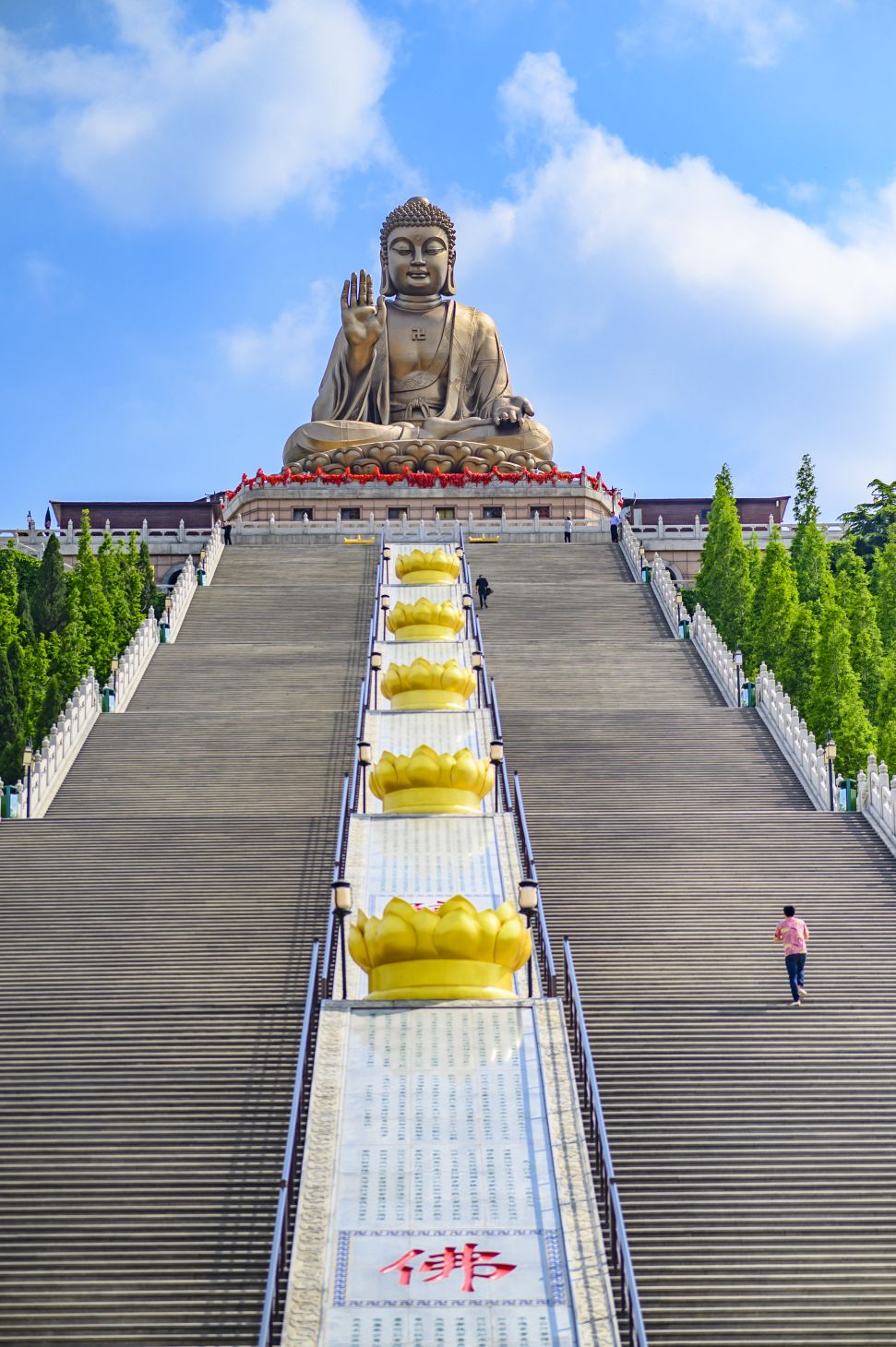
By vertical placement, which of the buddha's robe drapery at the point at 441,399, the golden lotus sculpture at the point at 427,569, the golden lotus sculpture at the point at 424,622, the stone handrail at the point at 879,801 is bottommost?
the stone handrail at the point at 879,801

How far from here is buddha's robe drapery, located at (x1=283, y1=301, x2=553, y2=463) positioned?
137 ft

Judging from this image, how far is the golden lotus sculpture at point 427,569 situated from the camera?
101ft

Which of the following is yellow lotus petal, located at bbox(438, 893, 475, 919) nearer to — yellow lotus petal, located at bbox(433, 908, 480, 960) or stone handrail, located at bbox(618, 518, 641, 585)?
yellow lotus petal, located at bbox(433, 908, 480, 960)

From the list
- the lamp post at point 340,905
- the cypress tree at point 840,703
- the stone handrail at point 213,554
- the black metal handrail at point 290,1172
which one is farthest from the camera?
the stone handrail at point 213,554

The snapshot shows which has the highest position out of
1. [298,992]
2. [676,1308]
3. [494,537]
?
[494,537]

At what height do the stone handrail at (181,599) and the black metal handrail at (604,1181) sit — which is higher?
the stone handrail at (181,599)

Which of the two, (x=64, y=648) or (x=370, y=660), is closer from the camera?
(x=370, y=660)

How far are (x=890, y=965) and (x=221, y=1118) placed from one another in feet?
19.3

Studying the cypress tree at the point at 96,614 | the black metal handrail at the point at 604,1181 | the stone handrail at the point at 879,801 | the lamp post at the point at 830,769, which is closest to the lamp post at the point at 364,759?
the lamp post at the point at 830,769

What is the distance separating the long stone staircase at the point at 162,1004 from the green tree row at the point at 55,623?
2056 millimetres

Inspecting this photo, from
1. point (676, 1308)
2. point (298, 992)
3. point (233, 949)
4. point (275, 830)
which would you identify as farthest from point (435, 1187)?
point (275, 830)

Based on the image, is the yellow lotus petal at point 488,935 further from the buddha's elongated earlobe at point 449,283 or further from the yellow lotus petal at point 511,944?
the buddha's elongated earlobe at point 449,283

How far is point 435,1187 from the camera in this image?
10422 mm

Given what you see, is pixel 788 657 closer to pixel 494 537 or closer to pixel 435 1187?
pixel 494 537
